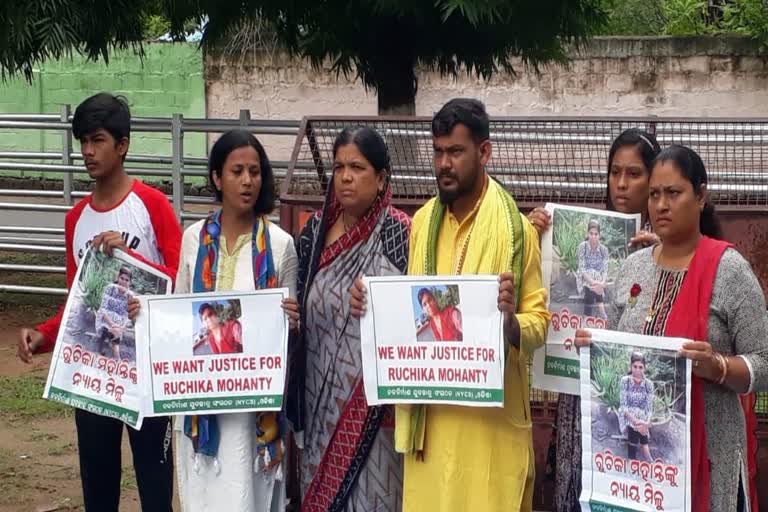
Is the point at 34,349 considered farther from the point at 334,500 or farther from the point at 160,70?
the point at 160,70

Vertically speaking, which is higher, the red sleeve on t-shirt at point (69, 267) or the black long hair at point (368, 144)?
the black long hair at point (368, 144)

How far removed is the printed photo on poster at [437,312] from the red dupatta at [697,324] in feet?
2.26

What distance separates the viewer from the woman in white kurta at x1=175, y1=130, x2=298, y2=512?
459 cm

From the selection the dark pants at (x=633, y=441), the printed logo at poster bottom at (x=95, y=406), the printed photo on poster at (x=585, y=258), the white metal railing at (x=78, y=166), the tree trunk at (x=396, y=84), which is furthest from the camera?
the white metal railing at (x=78, y=166)

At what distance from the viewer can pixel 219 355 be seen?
4.51m

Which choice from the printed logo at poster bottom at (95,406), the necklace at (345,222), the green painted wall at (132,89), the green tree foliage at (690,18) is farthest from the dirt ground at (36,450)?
the green tree foliage at (690,18)

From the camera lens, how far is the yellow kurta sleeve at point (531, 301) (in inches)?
163

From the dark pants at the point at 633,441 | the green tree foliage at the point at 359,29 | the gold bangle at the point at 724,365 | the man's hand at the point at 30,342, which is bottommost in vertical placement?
the dark pants at the point at 633,441

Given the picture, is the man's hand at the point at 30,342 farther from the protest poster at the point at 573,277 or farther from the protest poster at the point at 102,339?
the protest poster at the point at 573,277

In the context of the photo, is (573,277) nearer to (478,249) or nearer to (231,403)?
(478,249)

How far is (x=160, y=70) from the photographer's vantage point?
60.3ft

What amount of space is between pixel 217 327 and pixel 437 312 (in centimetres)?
84

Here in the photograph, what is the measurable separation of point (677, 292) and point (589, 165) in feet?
9.85

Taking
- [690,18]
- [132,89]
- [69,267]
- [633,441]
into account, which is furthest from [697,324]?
[132,89]
